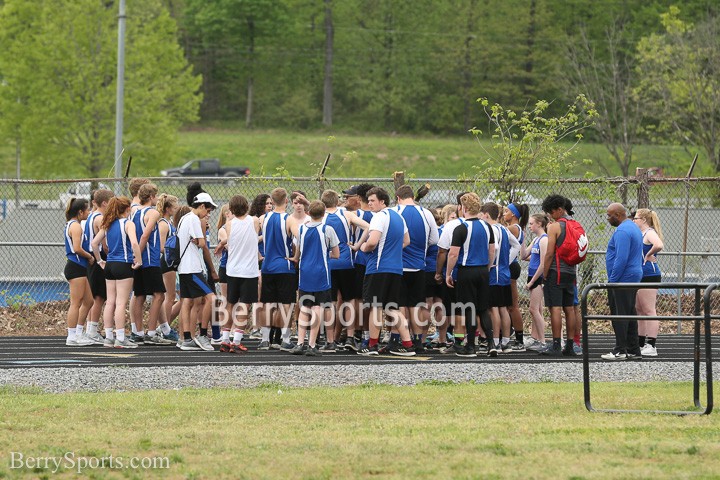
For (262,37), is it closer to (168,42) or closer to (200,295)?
(168,42)

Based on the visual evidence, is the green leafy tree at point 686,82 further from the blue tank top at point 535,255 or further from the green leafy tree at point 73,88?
the blue tank top at point 535,255

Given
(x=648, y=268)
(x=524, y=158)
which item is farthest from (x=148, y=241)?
(x=524, y=158)

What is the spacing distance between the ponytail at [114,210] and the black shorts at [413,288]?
3.60m

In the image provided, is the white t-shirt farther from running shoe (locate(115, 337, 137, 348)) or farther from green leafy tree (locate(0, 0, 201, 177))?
green leafy tree (locate(0, 0, 201, 177))

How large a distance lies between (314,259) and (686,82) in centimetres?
2710

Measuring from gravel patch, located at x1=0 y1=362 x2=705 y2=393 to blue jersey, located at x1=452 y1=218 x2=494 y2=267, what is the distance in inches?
56.3

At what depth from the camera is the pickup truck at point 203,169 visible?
5444 cm

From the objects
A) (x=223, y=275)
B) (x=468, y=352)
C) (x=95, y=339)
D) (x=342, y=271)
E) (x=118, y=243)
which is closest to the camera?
(x=468, y=352)

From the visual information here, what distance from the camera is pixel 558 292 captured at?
14188 mm

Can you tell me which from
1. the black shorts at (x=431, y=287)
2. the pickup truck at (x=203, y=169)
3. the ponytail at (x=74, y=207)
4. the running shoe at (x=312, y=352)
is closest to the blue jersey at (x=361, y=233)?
the black shorts at (x=431, y=287)

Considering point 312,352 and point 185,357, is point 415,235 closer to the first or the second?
point 312,352

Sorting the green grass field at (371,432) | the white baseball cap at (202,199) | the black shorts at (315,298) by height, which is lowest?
the green grass field at (371,432)

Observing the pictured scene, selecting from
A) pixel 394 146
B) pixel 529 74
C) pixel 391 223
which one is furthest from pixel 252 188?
pixel 529 74

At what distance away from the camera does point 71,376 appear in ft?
37.8
